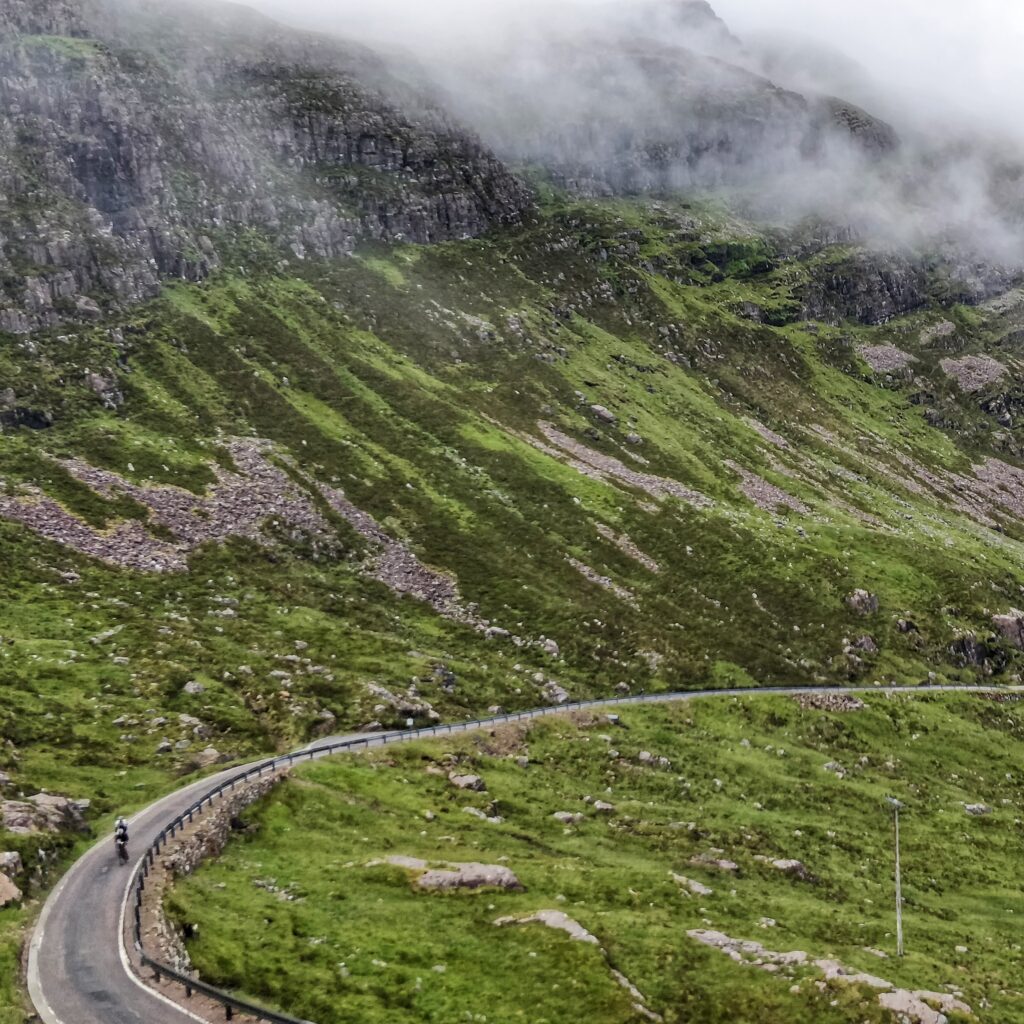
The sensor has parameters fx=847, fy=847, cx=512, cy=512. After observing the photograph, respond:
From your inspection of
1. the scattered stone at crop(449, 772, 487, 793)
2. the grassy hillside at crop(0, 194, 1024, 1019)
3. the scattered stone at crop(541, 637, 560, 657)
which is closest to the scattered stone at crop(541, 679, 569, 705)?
the grassy hillside at crop(0, 194, 1024, 1019)

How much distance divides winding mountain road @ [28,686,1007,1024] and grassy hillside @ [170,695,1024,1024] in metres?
3.43

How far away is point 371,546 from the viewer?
111 metres

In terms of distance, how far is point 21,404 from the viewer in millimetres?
110250

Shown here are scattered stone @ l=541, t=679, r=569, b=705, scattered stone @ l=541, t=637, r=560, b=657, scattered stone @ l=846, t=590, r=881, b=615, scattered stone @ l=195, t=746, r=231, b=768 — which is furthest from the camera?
scattered stone @ l=846, t=590, r=881, b=615

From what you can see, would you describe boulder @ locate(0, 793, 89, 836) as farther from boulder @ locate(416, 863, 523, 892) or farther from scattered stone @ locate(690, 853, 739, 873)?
scattered stone @ locate(690, 853, 739, 873)

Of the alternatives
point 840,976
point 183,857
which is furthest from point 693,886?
point 183,857

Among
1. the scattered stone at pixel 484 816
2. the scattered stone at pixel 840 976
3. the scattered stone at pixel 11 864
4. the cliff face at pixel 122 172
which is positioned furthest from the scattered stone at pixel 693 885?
the cliff face at pixel 122 172

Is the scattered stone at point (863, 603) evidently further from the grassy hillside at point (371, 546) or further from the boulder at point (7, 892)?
the boulder at point (7, 892)

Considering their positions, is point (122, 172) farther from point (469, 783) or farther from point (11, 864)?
point (11, 864)

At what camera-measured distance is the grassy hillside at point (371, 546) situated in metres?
73.8

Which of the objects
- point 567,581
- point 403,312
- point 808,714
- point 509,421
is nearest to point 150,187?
point 403,312

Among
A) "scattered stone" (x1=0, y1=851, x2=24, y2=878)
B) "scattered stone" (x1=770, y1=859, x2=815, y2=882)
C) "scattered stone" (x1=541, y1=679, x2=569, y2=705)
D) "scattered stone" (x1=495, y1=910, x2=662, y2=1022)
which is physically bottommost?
"scattered stone" (x1=541, y1=679, x2=569, y2=705)

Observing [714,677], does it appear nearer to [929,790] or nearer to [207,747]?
[929,790]

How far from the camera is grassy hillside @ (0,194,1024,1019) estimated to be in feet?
242
